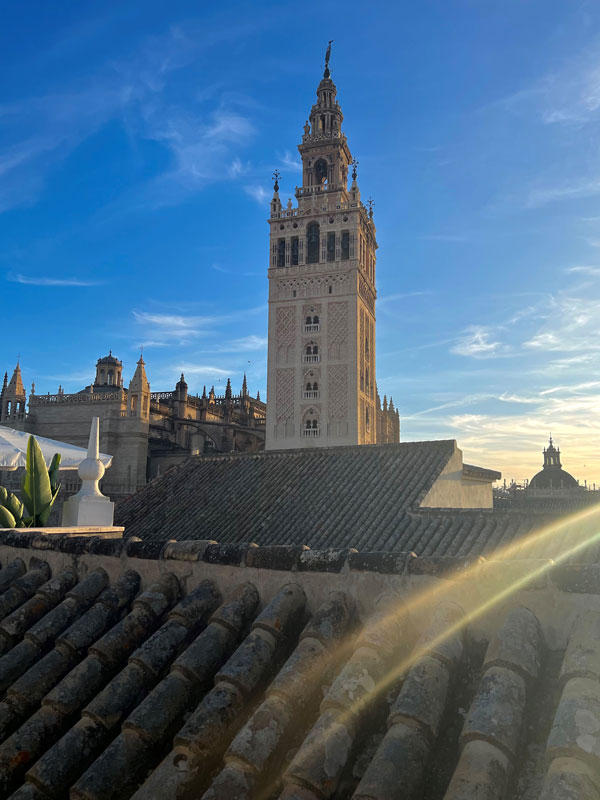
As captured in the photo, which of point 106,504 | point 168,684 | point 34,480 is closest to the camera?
point 168,684

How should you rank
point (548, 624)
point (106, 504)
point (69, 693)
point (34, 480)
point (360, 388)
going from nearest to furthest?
point (548, 624) → point (69, 693) → point (106, 504) → point (34, 480) → point (360, 388)

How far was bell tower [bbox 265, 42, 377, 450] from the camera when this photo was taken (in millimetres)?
37719

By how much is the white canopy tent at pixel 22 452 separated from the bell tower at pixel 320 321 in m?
21.2

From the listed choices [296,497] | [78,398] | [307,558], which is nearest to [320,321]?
[78,398]

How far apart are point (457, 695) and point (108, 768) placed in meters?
1.39

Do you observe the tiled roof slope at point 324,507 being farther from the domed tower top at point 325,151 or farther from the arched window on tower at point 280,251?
the domed tower top at point 325,151

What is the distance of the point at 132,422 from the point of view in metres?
33.8

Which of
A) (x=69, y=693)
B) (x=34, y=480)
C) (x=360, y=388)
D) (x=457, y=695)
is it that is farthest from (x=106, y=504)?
(x=360, y=388)

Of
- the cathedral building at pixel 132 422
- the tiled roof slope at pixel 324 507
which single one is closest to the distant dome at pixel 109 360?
the cathedral building at pixel 132 422

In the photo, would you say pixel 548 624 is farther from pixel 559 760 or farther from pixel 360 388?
pixel 360 388

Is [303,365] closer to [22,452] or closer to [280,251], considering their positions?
[280,251]

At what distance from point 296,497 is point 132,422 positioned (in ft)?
66.8

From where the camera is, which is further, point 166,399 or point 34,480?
point 166,399

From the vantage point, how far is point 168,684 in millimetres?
2762
